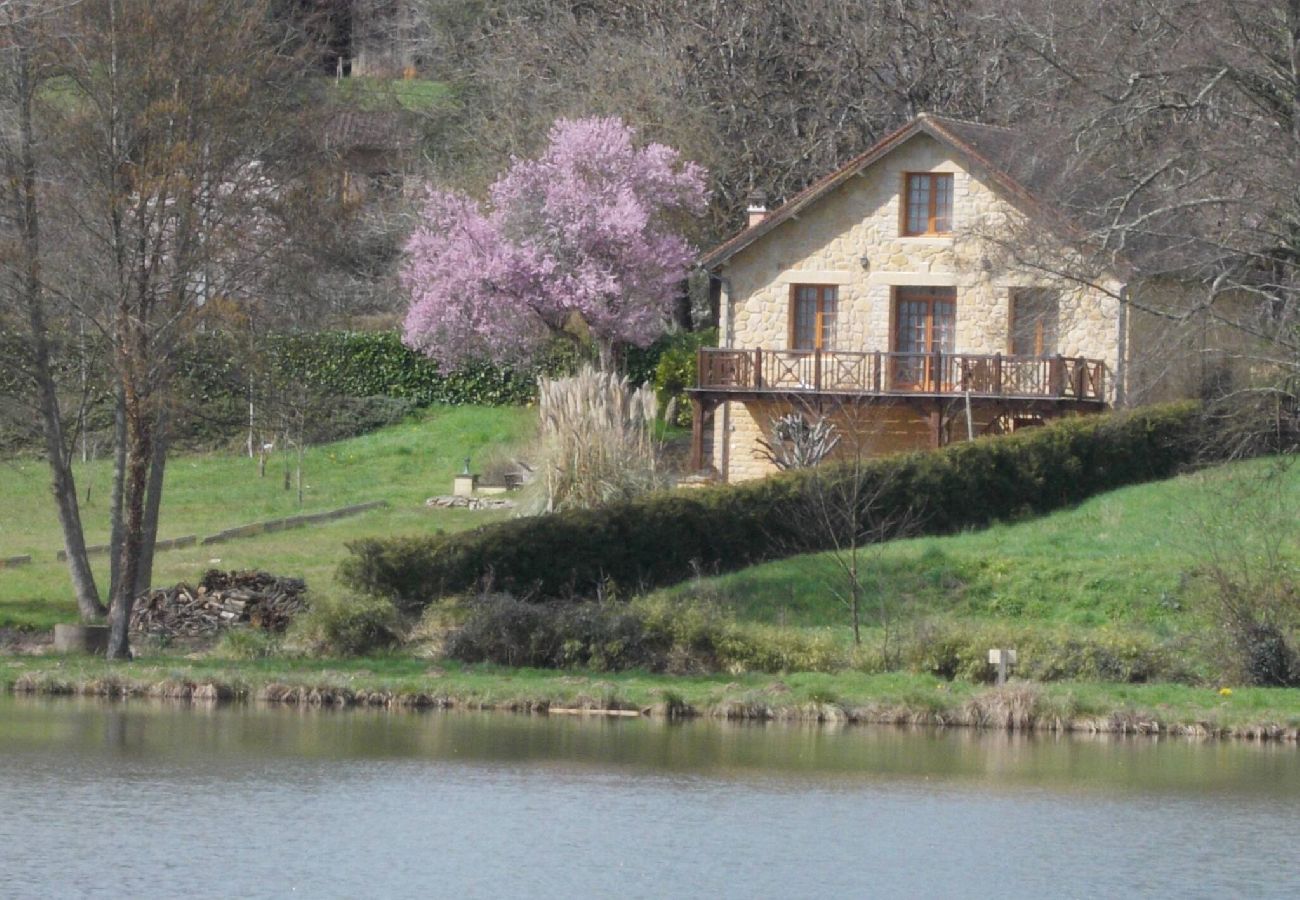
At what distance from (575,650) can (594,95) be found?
87.7 ft

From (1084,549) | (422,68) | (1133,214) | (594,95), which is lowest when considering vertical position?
(1084,549)

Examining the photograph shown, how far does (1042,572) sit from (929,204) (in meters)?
13.8

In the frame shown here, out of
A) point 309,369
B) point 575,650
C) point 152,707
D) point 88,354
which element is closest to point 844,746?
point 575,650

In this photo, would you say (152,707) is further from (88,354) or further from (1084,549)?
(1084,549)

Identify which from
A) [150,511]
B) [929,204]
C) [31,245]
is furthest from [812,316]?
[31,245]

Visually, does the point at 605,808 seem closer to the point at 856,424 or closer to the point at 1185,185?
the point at 1185,185

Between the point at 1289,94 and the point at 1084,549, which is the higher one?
the point at 1289,94

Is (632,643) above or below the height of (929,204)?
below

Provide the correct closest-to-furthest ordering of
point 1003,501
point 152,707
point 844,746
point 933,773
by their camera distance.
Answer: point 933,773 → point 844,746 → point 152,707 → point 1003,501

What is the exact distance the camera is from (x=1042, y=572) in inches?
1150

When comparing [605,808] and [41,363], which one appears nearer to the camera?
[605,808]

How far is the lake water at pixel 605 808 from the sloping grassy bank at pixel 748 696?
1.67 feet

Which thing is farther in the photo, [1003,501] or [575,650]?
[1003,501]

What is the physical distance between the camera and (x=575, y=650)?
25.1 m
